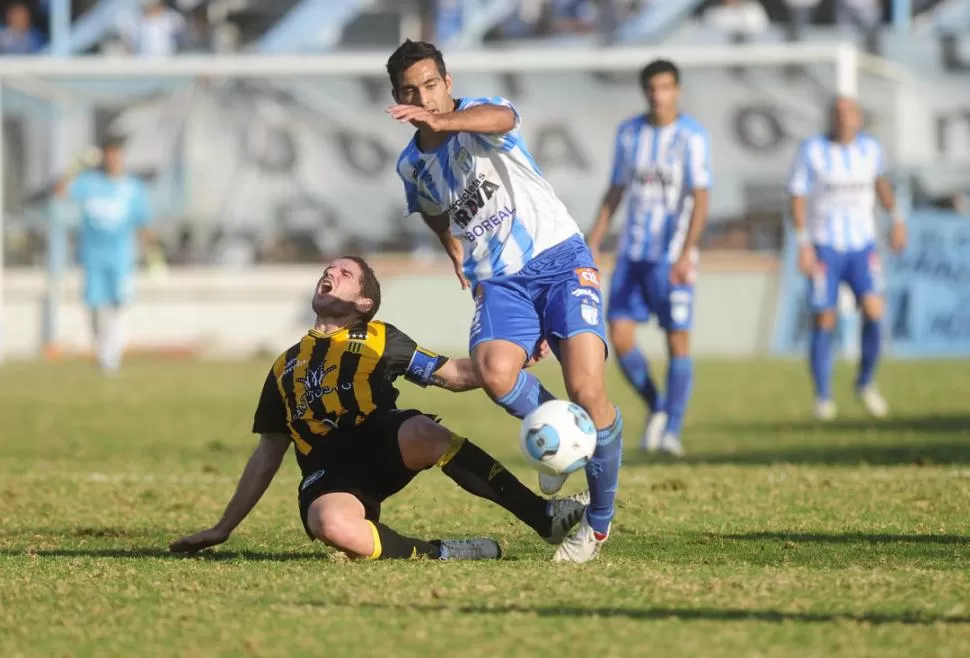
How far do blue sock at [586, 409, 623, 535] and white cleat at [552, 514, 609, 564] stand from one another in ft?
0.12

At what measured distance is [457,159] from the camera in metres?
6.62

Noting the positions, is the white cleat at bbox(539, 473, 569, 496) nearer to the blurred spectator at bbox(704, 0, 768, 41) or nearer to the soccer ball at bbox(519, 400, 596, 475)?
the soccer ball at bbox(519, 400, 596, 475)

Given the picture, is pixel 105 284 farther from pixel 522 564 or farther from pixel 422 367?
pixel 522 564

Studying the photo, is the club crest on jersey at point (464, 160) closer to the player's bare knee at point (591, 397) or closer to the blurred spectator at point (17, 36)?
the player's bare knee at point (591, 397)

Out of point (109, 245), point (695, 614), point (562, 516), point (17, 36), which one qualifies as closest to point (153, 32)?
point (17, 36)

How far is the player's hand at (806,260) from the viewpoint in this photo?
13.5m

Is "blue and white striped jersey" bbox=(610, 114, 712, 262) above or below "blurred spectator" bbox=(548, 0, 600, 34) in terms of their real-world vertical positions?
below

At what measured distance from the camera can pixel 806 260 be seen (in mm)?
13508

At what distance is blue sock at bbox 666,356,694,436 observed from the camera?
35.9 ft

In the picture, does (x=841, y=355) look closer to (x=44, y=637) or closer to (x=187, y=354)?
(x=187, y=354)

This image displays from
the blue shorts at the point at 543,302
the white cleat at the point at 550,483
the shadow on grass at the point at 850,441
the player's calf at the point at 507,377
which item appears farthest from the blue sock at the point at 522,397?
the shadow on grass at the point at 850,441

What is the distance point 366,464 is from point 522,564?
2.26 ft

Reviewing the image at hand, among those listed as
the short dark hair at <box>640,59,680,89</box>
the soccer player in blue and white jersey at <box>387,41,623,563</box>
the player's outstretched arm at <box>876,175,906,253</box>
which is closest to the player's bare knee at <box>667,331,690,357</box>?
the short dark hair at <box>640,59,680,89</box>

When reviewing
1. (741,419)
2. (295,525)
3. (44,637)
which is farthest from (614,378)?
(44,637)
